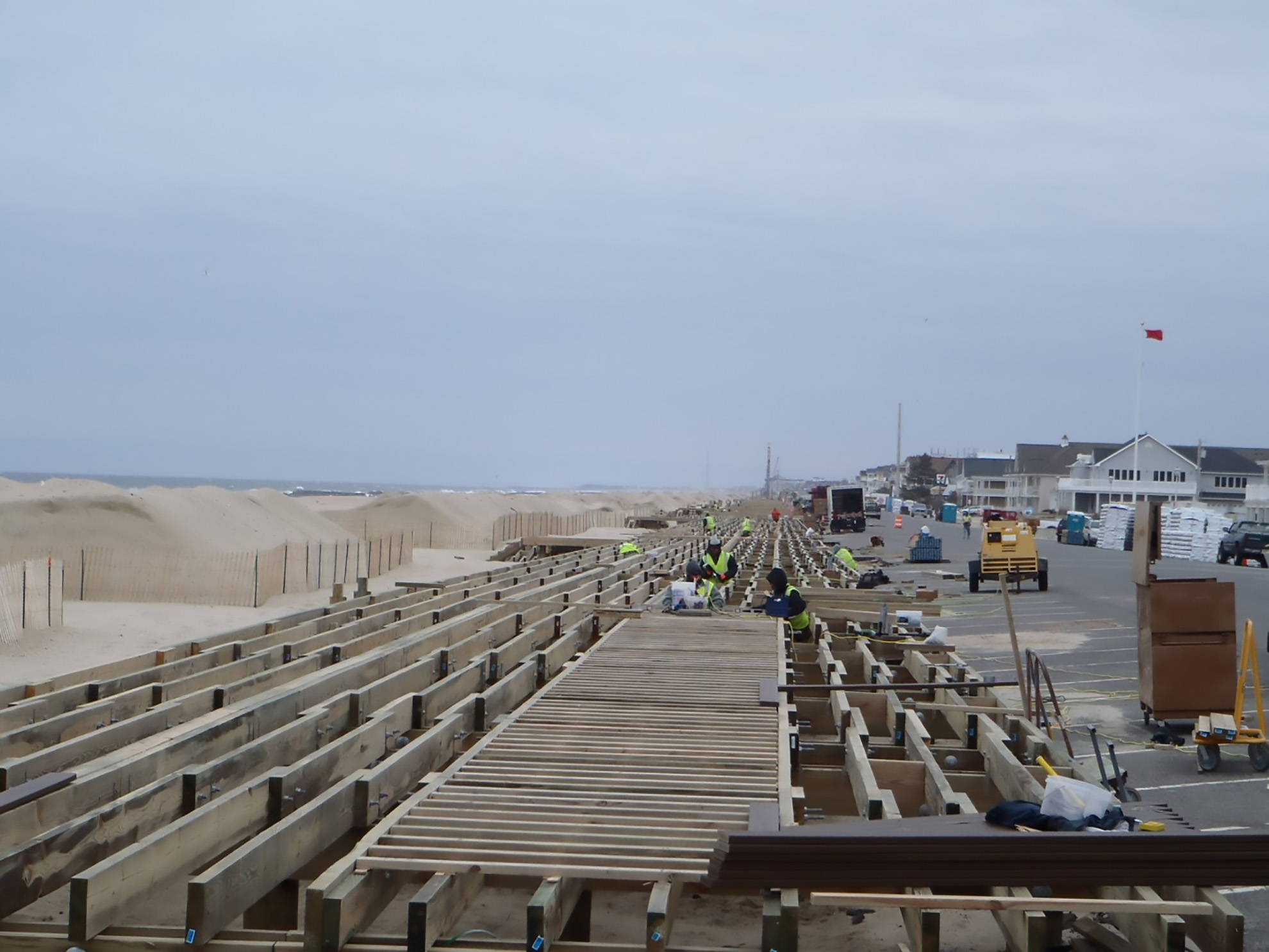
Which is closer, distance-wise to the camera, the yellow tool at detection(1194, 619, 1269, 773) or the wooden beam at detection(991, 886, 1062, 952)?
the wooden beam at detection(991, 886, 1062, 952)

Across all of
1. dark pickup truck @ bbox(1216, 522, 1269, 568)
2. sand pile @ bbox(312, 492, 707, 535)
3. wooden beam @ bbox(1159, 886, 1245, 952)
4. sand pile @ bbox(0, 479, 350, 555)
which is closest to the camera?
wooden beam @ bbox(1159, 886, 1245, 952)

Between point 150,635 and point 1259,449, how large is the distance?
110 m

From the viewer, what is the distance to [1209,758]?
1171 centimetres

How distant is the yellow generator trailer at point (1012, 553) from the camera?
3288cm

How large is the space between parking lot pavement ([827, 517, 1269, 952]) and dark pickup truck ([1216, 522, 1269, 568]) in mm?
999

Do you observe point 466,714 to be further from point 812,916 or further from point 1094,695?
point 1094,695

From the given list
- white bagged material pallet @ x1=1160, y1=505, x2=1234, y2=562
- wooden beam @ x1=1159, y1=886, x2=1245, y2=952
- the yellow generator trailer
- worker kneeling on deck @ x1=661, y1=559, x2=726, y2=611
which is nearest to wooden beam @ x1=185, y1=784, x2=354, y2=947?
wooden beam @ x1=1159, y1=886, x2=1245, y2=952

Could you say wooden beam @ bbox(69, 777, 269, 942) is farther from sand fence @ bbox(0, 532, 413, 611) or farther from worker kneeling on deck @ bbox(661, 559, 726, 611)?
sand fence @ bbox(0, 532, 413, 611)

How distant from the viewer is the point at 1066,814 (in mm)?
5484

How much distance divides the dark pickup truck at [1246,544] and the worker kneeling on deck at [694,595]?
37038 millimetres

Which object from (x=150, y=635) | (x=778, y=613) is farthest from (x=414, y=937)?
(x=150, y=635)

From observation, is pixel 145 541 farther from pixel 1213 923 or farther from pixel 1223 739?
pixel 1213 923

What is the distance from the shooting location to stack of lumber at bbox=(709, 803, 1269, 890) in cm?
481

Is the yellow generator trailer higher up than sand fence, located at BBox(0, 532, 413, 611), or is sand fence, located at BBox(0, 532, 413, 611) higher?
the yellow generator trailer
